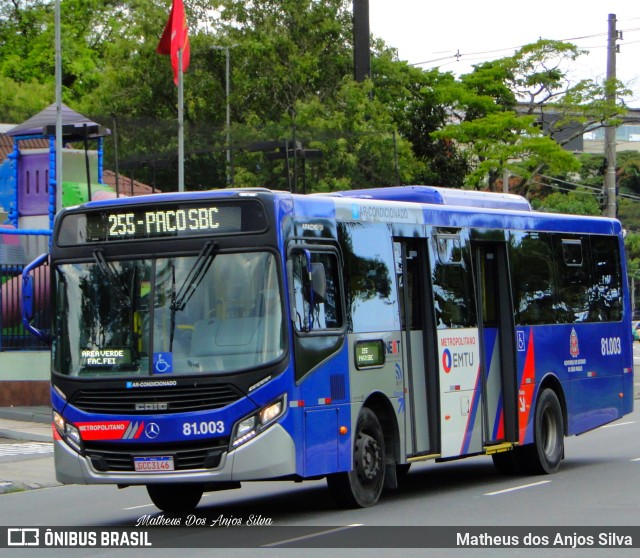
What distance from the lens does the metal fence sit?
82.4ft

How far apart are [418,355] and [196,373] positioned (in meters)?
3.29

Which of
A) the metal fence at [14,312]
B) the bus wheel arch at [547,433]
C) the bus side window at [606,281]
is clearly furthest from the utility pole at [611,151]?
the bus wheel arch at [547,433]

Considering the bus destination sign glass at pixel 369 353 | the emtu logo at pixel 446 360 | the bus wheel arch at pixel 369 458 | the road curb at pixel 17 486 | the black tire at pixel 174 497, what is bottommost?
the road curb at pixel 17 486

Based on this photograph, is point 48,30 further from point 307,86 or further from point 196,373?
point 196,373

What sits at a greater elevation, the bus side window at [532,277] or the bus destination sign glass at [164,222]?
the bus destination sign glass at [164,222]

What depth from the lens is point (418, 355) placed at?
547 inches

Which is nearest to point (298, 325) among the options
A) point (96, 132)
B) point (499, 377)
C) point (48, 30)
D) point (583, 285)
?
point (499, 377)

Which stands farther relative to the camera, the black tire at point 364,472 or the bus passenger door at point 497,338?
the bus passenger door at point 497,338

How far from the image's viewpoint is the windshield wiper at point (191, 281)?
1152 cm

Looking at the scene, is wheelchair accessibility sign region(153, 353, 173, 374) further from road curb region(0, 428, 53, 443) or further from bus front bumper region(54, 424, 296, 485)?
road curb region(0, 428, 53, 443)

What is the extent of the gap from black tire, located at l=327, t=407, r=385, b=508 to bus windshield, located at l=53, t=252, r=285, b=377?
1.68m

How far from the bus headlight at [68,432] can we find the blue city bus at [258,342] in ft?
0.05

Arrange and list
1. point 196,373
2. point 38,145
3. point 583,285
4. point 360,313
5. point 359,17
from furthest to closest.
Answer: point 38,145
point 359,17
point 583,285
point 360,313
point 196,373

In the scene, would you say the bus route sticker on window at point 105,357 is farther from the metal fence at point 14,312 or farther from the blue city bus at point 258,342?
the metal fence at point 14,312
